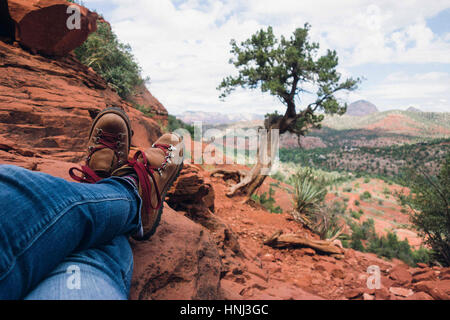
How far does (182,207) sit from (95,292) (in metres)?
2.47

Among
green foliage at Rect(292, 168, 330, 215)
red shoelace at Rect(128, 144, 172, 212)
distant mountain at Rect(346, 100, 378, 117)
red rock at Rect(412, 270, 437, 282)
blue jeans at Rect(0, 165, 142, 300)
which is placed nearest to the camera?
blue jeans at Rect(0, 165, 142, 300)

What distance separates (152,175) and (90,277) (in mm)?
959

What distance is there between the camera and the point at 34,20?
4.56 m

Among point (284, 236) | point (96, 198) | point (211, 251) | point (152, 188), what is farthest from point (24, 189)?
point (284, 236)

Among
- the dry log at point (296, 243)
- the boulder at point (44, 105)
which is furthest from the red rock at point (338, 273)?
the boulder at point (44, 105)

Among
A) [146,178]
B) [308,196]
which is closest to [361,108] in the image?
[308,196]

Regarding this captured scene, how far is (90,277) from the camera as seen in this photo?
0.96 meters

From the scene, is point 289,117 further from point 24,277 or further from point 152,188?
point 24,277

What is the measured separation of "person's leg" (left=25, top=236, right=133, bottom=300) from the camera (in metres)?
0.85

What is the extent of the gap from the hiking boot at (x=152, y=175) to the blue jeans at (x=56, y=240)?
430 millimetres

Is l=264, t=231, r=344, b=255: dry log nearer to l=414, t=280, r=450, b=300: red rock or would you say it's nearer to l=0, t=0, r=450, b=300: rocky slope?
l=0, t=0, r=450, b=300: rocky slope

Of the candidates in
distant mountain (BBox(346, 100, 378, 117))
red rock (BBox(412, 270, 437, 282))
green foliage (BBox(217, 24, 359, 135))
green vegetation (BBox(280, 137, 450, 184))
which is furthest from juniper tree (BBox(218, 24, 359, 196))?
distant mountain (BBox(346, 100, 378, 117))

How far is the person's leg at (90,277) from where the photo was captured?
33.3 inches

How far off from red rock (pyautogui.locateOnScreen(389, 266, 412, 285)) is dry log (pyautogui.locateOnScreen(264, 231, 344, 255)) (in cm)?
95
